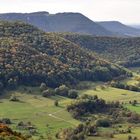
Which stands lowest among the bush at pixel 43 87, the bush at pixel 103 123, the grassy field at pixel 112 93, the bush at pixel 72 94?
the bush at pixel 103 123

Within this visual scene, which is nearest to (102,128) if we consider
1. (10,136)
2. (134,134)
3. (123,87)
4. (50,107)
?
(134,134)

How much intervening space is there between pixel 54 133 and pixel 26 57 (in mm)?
71254

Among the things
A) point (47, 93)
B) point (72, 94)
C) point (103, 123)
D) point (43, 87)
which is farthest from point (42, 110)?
point (72, 94)

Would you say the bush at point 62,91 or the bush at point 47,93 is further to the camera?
the bush at point 62,91

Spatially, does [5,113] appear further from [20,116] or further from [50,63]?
[50,63]

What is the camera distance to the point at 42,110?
5856 inches

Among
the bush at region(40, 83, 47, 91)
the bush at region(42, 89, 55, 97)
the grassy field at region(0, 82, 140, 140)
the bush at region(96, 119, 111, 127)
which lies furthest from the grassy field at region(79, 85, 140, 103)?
the bush at region(96, 119, 111, 127)

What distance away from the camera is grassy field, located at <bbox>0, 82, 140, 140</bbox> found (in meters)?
132

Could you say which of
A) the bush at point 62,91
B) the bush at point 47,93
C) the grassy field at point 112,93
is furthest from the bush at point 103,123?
the bush at point 62,91

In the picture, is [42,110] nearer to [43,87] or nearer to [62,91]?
[43,87]

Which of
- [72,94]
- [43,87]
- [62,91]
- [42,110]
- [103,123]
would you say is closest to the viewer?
[103,123]

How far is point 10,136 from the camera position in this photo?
65.2 meters

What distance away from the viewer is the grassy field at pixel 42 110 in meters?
132

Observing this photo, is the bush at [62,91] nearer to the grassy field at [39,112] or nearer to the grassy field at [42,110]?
the grassy field at [42,110]
